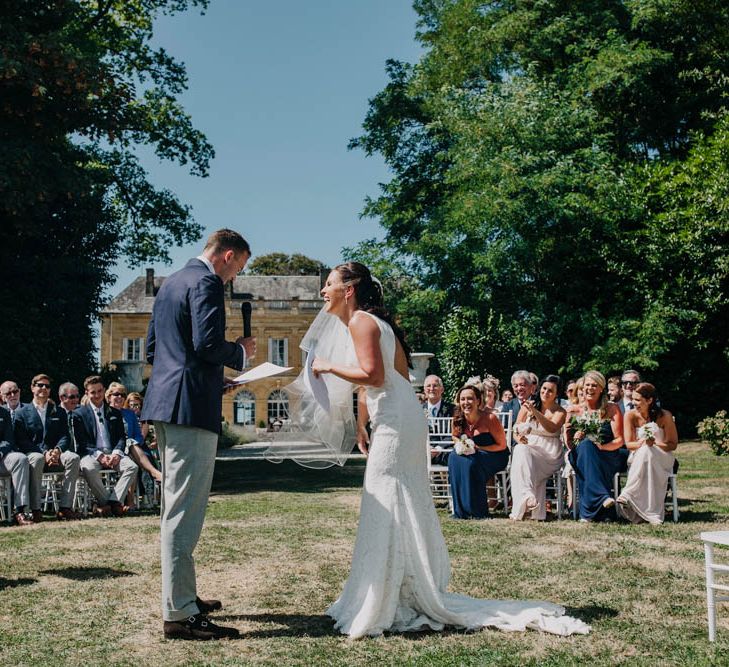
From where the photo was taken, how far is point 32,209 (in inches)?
634

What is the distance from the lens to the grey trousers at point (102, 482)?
10766 mm

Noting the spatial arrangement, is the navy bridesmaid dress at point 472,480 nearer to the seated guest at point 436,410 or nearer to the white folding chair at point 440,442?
the white folding chair at point 440,442

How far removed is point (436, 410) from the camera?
1207 cm

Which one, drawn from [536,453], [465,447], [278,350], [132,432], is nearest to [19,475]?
[132,432]

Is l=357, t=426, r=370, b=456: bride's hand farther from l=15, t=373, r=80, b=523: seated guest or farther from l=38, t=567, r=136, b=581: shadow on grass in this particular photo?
l=15, t=373, r=80, b=523: seated guest

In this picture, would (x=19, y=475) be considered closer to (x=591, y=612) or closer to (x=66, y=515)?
(x=66, y=515)

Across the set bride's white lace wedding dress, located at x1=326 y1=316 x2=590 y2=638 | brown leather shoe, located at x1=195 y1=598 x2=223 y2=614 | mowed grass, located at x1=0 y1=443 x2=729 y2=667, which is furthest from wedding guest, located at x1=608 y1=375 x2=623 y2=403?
brown leather shoe, located at x1=195 y1=598 x2=223 y2=614

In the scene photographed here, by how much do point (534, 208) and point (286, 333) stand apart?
38.6 m

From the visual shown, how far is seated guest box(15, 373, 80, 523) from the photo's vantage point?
10453 millimetres

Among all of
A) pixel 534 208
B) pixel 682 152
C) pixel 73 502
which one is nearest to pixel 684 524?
pixel 73 502

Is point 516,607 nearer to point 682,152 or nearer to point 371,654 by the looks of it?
point 371,654

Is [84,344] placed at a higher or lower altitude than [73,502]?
higher

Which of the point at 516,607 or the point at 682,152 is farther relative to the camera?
the point at 682,152

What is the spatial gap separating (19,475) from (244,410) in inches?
1965
